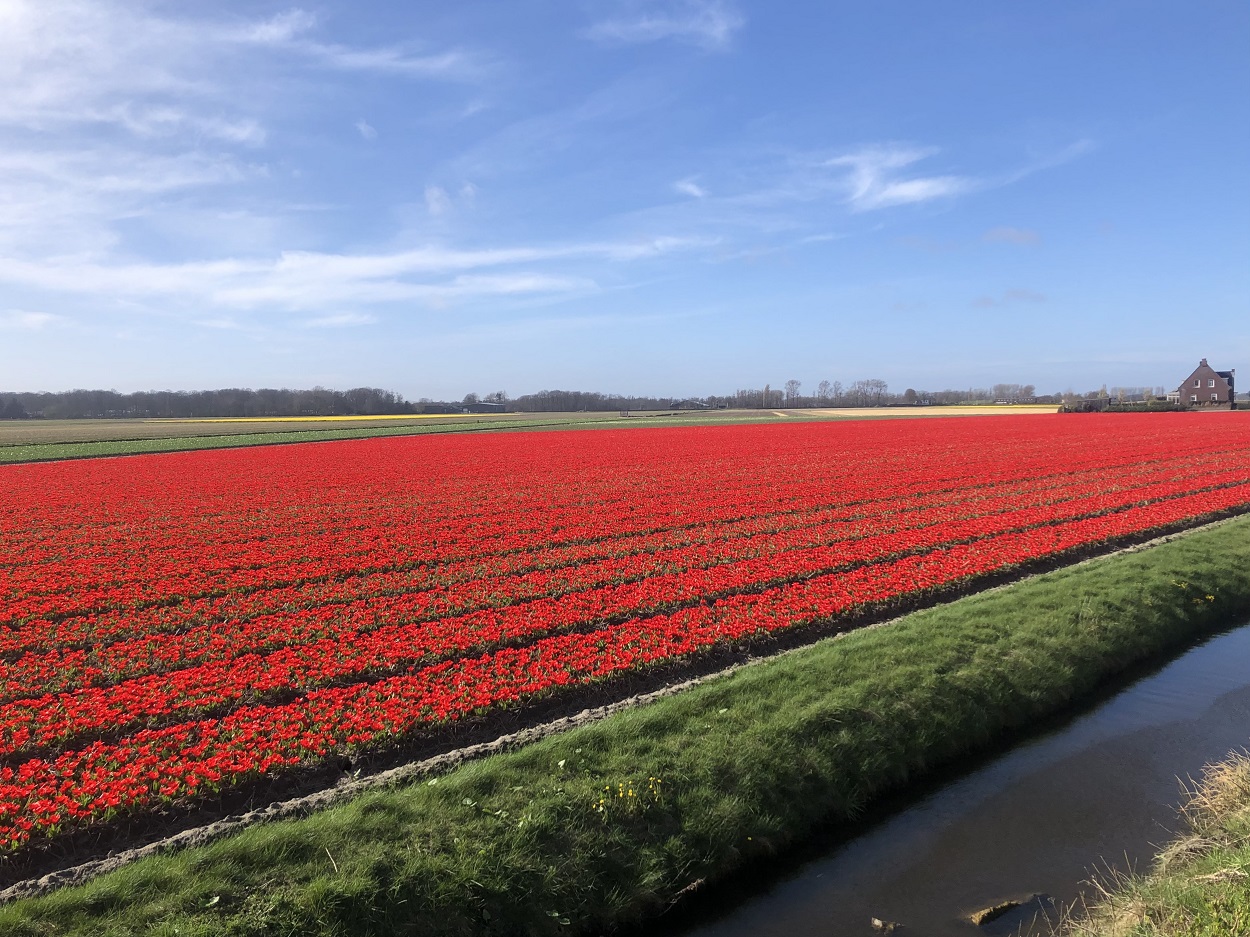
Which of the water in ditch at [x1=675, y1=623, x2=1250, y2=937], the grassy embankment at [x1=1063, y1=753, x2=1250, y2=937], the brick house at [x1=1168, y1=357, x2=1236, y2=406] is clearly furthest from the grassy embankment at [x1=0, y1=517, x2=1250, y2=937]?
the brick house at [x1=1168, y1=357, x2=1236, y2=406]

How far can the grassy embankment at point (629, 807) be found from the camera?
19.1ft

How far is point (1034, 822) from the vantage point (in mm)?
7922

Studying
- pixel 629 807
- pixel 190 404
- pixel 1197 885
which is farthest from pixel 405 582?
pixel 190 404

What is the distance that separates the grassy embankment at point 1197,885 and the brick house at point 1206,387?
445 feet

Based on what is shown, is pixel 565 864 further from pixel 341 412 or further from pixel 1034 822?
pixel 341 412

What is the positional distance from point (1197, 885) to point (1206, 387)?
147 metres

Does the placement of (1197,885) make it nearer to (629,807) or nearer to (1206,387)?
(629,807)

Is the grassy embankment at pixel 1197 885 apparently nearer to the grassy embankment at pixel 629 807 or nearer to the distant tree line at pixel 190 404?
the grassy embankment at pixel 629 807

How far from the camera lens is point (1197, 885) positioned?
19.4 ft

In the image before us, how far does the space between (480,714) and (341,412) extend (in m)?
145

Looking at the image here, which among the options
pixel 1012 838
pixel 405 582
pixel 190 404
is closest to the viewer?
pixel 1012 838

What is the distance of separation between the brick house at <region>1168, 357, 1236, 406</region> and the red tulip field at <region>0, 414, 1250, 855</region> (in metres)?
107

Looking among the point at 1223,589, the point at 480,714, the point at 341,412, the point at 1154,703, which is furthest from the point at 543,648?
the point at 341,412

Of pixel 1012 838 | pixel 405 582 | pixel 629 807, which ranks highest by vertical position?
pixel 405 582
